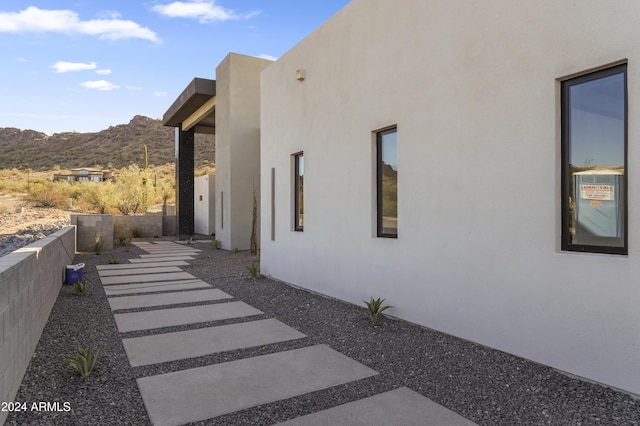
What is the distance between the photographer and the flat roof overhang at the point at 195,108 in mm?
15242

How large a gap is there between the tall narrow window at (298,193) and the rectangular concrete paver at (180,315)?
2063mm

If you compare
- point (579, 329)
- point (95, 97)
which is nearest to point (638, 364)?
point (579, 329)

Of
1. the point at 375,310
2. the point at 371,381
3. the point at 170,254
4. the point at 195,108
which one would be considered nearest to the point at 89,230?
the point at 170,254

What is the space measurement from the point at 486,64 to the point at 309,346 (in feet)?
10.9

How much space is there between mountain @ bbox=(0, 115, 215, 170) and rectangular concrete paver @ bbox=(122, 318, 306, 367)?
3969cm

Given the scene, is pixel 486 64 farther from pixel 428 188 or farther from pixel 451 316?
pixel 451 316

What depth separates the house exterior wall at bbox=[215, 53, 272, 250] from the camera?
13.6 meters

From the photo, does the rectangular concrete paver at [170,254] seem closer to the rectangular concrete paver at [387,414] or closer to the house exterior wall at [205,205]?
the house exterior wall at [205,205]

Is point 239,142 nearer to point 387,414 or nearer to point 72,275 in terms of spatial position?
point 72,275

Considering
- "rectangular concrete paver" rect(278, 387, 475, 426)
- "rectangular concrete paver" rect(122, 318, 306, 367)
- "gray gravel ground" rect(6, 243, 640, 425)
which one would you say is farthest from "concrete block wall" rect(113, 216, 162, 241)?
"rectangular concrete paver" rect(278, 387, 475, 426)

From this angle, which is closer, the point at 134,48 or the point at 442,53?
the point at 442,53

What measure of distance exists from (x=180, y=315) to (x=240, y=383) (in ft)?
8.48

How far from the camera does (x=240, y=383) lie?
3348 mm

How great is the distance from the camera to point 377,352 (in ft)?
13.4
